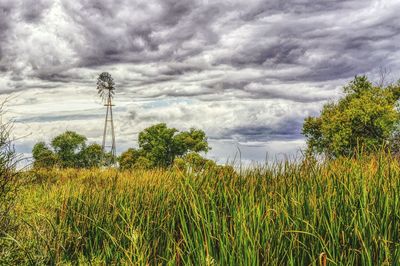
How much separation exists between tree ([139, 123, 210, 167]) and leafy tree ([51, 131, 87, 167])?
1663 centimetres

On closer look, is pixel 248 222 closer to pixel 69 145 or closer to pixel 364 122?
pixel 364 122

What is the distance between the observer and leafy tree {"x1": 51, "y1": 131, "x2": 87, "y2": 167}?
68.6m

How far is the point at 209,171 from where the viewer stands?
351 inches

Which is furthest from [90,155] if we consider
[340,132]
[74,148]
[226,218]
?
[226,218]

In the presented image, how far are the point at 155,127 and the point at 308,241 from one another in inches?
2061

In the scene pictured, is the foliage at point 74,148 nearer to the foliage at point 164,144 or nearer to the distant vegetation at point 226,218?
the foliage at point 164,144

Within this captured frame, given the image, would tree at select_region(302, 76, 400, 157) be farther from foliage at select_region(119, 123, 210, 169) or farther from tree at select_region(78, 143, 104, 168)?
tree at select_region(78, 143, 104, 168)

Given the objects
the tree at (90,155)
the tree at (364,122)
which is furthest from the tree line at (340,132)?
the tree at (90,155)

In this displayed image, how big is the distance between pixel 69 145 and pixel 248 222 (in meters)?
67.4

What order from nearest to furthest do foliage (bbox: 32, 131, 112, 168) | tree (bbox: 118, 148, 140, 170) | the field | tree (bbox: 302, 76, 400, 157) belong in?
the field
tree (bbox: 302, 76, 400, 157)
tree (bbox: 118, 148, 140, 170)
foliage (bbox: 32, 131, 112, 168)

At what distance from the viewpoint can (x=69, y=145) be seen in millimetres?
70000

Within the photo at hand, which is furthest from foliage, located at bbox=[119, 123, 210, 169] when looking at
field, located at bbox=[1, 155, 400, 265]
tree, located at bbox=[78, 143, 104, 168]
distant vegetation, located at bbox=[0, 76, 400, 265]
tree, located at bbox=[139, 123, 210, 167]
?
field, located at bbox=[1, 155, 400, 265]

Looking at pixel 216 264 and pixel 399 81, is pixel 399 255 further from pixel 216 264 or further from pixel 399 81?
pixel 399 81

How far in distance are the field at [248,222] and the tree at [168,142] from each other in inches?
1776
